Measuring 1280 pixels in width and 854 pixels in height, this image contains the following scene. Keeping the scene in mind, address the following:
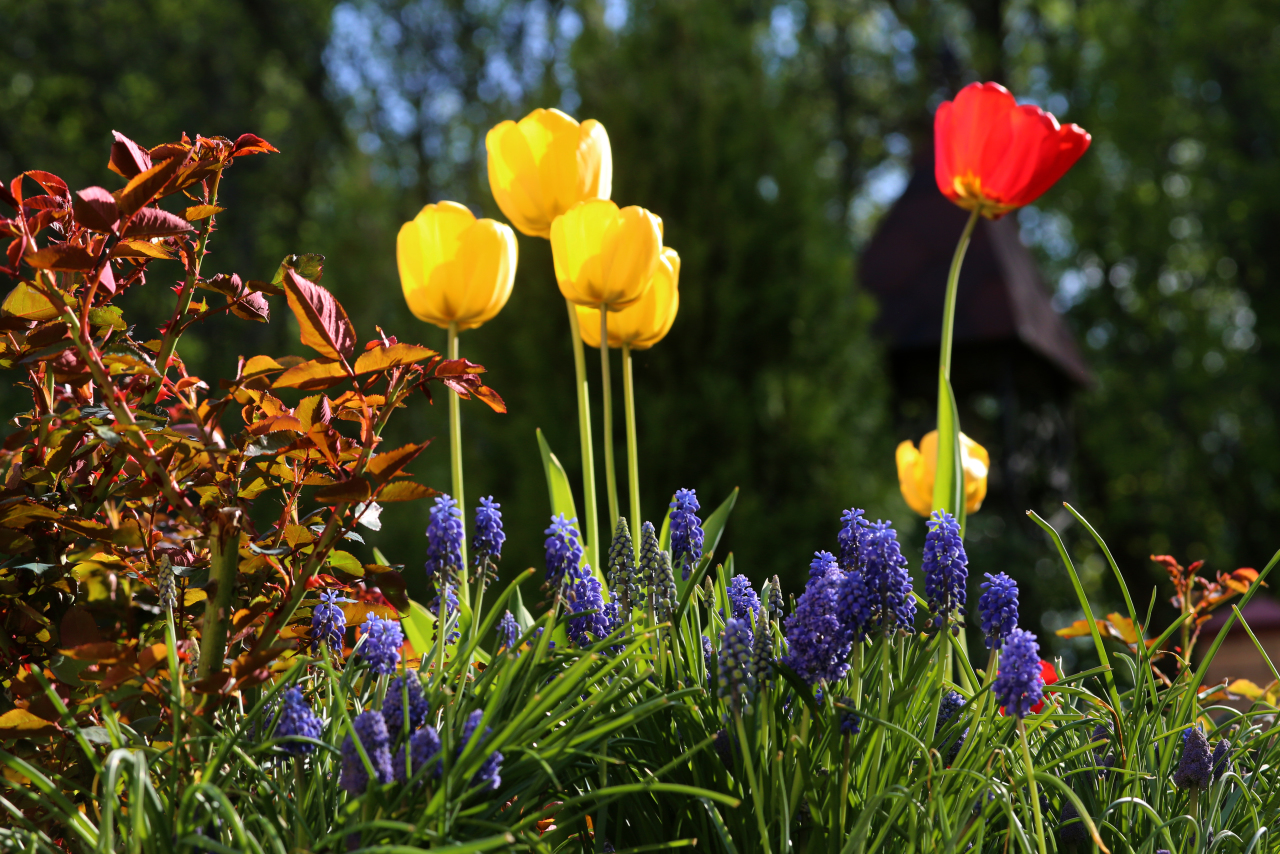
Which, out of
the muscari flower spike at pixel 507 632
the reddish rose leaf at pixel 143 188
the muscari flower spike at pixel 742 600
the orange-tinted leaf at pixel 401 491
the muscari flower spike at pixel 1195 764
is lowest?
the muscari flower spike at pixel 1195 764

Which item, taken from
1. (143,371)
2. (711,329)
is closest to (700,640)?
(143,371)

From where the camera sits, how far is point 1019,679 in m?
1.01

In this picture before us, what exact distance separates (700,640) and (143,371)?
2.39 ft

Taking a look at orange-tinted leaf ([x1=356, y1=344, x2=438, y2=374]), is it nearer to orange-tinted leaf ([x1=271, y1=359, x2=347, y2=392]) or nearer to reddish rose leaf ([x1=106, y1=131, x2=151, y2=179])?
orange-tinted leaf ([x1=271, y1=359, x2=347, y2=392])

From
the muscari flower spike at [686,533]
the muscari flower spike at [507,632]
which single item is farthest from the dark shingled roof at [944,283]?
the muscari flower spike at [507,632]

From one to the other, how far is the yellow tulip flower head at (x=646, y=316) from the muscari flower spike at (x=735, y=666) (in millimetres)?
784

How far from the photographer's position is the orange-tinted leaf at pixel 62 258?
1067 mm

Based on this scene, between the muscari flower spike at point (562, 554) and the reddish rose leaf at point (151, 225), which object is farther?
the muscari flower spike at point (562, 554)

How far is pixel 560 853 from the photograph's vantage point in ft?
3.76

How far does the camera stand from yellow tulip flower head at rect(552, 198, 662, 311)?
60.7 inches

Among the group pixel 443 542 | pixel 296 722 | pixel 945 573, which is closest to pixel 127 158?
pixel 443 542

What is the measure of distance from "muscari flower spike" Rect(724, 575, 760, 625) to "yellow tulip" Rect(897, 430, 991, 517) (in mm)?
752

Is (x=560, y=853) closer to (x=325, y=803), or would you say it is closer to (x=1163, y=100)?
(x=325, y=803)

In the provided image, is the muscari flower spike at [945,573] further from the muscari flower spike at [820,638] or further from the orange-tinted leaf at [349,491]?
the orange-tinted leaf at [349,491]
